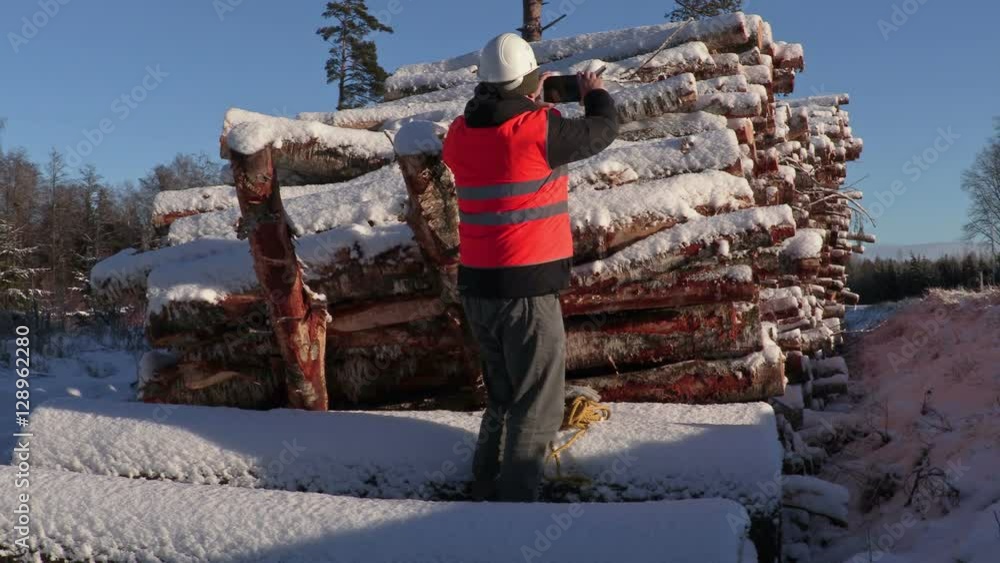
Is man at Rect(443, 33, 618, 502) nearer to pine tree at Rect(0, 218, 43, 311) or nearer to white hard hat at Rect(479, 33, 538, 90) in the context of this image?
white hard hat at Rect(479, 33, 538, 90)

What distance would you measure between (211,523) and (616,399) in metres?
2.38

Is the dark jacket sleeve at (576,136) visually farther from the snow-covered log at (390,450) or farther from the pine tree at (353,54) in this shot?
the pine tree at (353,54)

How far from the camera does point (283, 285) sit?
412 centimetres

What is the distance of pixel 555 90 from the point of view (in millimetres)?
3943

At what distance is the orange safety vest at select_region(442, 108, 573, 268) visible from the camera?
339 cm

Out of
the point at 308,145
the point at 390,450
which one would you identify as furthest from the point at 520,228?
the point at 308,145

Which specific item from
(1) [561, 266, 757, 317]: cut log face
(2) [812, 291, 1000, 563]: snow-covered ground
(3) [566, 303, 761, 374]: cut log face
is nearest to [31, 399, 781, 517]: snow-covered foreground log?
(3) [566, 303, 761, 374]: cut log face

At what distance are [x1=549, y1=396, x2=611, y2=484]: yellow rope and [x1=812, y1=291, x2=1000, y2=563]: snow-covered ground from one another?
1.26 m

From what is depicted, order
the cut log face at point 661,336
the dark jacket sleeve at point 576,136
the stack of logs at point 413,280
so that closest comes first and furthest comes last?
the dark jacket sleeve at point 576,136
the stack of logs at point 413,280
the cut log face at point 661,336

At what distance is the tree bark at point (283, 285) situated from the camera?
3.94 metres

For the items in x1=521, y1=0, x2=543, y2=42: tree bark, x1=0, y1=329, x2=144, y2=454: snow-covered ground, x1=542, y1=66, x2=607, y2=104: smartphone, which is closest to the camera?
x1=542, y1=66, x2=607, y2=104: smartphone

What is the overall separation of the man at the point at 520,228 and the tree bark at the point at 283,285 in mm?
1047

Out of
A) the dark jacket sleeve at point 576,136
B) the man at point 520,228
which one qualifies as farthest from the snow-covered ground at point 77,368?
the dark jacket sleeve at point 576,136

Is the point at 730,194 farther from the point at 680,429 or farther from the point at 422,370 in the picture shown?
the point at 422,370
